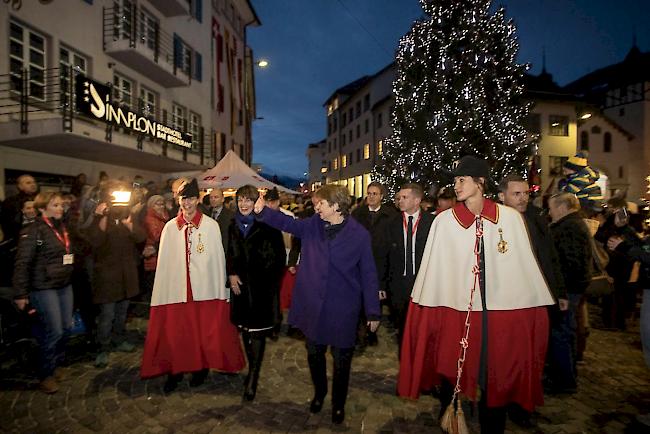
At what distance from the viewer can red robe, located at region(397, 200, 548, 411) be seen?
3158 mm

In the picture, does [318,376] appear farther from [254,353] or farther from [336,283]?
[336,283]

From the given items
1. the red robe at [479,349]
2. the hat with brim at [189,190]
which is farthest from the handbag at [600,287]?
the hat with brim at [189,190]

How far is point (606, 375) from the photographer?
5387mm

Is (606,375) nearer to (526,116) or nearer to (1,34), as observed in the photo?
(526,116)

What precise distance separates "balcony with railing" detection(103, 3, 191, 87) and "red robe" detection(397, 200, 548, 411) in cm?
1515

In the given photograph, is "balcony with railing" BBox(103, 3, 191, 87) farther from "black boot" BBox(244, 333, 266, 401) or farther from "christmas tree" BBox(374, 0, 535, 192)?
"black boot" BBox(244, 333, 266, 401)

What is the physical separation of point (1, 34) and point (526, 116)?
52.0 ft

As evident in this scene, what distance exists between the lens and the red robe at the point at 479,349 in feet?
10.4

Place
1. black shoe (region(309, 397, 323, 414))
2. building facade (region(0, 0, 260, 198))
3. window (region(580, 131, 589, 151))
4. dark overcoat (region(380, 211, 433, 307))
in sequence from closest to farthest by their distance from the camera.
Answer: black shoe (region(309, 397, 323, 414)), dark overcoat (region(380, 211, 433, 307)), building facade (region(0, 0, 260, 198)), window (region(580, 131, 589, 151))

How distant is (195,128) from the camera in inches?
886

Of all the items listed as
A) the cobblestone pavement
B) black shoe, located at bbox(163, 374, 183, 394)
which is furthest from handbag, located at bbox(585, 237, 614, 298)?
black shoe, located at bbox(163, 374, 183, 394)

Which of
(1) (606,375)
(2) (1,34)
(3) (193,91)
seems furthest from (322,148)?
(1) (606,375)

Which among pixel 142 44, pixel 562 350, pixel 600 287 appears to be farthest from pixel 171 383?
pixel 142 44

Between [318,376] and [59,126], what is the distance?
32.4 ft
